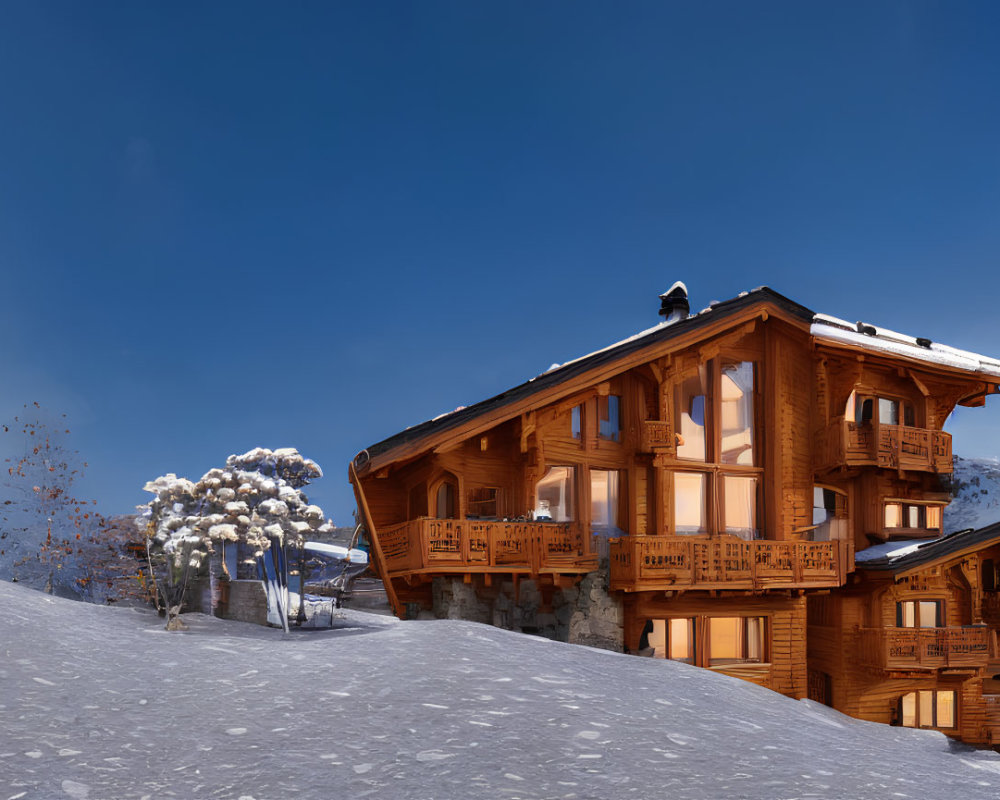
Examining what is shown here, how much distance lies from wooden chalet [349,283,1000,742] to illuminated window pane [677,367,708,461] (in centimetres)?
7

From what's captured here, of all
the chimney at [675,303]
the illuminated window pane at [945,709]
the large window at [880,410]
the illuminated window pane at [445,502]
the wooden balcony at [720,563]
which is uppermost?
the chimney at [675,303]

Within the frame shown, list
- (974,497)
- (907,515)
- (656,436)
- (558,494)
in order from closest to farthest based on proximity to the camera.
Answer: (656,436) < (558,494) < (907,515) < (974,497)

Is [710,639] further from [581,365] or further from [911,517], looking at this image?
[911,517]

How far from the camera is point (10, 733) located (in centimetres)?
990

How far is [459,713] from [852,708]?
2147cm

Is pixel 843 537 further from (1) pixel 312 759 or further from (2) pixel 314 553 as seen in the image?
(1) pixel 312 759

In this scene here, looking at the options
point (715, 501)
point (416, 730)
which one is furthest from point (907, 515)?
point (416, 730)

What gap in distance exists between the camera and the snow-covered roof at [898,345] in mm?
25875

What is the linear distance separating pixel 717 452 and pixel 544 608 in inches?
291

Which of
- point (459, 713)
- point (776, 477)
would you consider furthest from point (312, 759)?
point (776, 477)

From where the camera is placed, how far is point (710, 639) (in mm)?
24609

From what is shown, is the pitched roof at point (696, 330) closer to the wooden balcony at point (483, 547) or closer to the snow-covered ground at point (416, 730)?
the wooden balcony at point (483, 547)

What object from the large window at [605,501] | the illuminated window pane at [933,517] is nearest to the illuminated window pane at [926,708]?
the illuminated window pane at [933,517]

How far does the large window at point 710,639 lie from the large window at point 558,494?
3879mm
